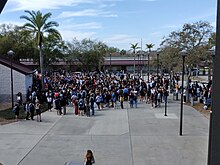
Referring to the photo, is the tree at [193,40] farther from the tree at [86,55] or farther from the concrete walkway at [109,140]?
the tree at [86,55]

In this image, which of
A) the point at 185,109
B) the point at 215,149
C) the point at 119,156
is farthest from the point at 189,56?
the point at 215,149

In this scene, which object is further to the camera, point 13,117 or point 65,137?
point 13,117

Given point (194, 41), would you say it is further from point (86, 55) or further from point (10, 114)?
point (86, 55)

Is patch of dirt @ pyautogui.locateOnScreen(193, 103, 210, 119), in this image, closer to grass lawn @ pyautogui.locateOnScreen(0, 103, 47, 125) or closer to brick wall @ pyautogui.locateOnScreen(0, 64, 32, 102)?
grass lawn @ pyautogui.locateOnScreen(0, 103, 47, 125)

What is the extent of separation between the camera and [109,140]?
15.3 metres

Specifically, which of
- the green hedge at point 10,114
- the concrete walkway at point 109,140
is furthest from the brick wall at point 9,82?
the concrete walkway at point 109,140

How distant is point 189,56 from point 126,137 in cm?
1463

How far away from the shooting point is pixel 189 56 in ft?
92.2

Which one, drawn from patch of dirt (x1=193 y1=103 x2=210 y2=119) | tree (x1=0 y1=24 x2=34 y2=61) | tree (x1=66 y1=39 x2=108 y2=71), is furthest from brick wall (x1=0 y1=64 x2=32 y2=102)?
tree (x1=66 y1=39 x2=108 y2=71)

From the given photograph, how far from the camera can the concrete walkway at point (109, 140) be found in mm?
12461

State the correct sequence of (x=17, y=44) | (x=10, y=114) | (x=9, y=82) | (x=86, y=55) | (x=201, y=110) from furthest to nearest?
(x=86, y=55), (x=17, y=44), (x=9, y=82), (x=201, y=110), (x=10, y=114)

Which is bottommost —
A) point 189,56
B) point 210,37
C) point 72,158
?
A: point 72,158

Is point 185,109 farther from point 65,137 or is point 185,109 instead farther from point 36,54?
point 36,54

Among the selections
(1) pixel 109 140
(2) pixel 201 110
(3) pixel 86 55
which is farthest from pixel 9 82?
(3) pixel 86 55
